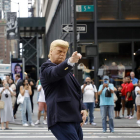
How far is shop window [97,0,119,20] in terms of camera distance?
19719 millimetres

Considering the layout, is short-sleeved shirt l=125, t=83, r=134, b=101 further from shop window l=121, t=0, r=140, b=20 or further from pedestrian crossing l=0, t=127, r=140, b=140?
shop window l=121, t=0, r=140, b=20

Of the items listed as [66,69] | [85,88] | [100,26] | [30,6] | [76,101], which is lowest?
[85,88]

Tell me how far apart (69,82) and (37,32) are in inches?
1888

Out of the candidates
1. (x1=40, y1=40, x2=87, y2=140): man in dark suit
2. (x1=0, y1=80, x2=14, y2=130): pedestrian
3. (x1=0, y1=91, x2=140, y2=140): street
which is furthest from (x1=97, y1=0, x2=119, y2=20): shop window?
(x1=40, y1=40, x2=87, y2=140): man in dark suit

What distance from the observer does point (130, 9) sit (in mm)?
19766

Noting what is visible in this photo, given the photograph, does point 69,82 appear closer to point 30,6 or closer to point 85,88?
point 85,88

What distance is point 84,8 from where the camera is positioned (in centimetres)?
1766

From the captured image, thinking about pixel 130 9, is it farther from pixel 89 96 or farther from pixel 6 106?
pixel 6 106

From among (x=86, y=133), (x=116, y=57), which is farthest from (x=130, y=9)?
(x=86, y=133)

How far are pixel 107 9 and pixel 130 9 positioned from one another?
124 centimetres

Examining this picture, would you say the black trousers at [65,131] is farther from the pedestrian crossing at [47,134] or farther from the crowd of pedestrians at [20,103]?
the crowd of pedestrians at [20,103]

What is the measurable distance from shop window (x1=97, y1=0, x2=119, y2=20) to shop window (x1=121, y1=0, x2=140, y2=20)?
14.8 inches

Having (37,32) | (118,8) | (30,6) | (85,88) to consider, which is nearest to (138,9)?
(118,8)

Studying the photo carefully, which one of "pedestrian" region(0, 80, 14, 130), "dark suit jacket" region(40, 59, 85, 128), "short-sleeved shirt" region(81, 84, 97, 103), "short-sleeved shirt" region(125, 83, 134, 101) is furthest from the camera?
"short-sleeved shirt" region(125, 83, 134, 101)
